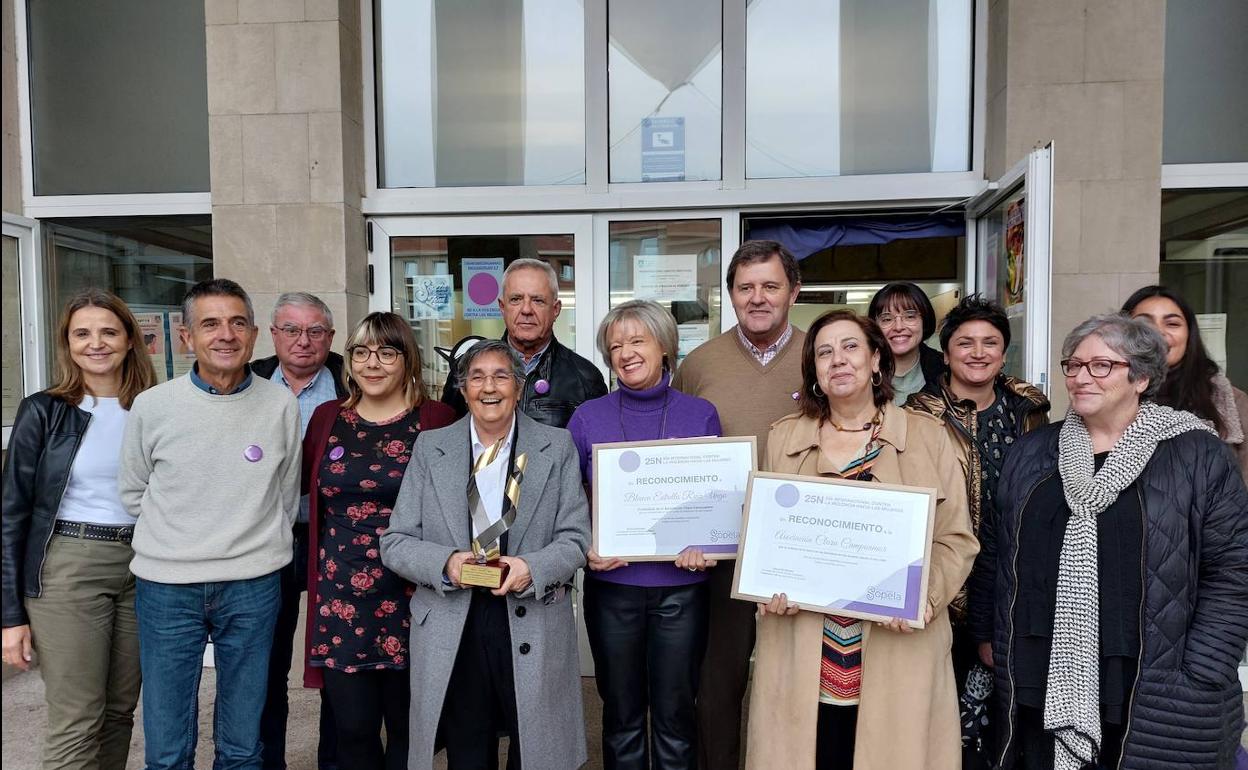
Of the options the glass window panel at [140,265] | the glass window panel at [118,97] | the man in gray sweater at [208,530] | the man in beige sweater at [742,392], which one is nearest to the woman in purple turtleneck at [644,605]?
the man in beige sweater at [742,392]

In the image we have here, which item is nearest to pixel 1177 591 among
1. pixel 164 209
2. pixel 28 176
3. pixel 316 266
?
pixel 316 266

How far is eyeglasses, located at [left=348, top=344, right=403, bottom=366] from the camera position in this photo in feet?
8.98

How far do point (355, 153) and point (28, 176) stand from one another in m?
2.22

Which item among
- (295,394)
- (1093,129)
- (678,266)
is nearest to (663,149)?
(678,266)

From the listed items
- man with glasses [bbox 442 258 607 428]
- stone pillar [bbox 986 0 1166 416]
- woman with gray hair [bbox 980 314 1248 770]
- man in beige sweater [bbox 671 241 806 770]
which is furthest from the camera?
stone pillar [bbox 986 0 1166 416]

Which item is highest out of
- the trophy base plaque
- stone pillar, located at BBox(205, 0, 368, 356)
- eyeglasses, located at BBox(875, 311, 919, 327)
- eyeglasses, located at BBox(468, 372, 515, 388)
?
stone pillar, located at BBox(205, 0, 368, 356)

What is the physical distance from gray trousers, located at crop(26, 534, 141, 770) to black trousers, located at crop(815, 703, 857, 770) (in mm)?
2478

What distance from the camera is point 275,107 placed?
4.66 meters

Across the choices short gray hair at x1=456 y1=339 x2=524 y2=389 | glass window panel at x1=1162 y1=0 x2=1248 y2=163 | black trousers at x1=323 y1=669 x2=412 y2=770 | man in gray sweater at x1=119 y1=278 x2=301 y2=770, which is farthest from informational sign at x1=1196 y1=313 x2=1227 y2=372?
man in gray sweater at x1=119 y1=278 x2=301 y2=770

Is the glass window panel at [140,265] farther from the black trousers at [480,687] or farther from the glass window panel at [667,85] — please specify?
the black trousers at [480,687]

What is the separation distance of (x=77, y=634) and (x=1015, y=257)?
434cm

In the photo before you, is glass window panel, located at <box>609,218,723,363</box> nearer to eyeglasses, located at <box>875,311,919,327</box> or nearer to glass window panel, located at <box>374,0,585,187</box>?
glass window panel, located at <box>374,0,585,187</box>

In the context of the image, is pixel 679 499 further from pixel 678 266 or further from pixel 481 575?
pixel 678 266

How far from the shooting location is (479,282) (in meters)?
4.96
